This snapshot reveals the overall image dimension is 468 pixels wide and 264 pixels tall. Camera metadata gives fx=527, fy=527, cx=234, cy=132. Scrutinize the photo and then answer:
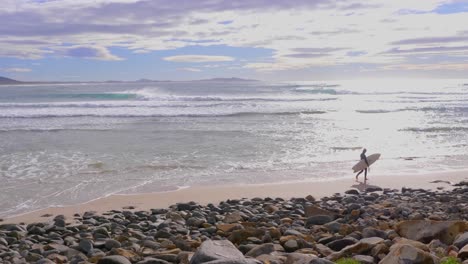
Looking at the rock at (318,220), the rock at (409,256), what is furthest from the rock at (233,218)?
the rock at (409,256)

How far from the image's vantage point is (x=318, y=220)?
27.0 feet

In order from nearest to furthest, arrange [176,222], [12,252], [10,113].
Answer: [12,252], [176,222], [10,113]

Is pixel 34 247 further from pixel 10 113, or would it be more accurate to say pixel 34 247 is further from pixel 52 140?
pixel 10 113

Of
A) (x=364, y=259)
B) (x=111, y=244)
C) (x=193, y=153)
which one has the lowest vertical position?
(x=111, y=244)

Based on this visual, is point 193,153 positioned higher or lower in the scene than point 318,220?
higher

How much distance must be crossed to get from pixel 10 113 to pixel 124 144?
19924mm

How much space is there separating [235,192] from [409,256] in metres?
7.06

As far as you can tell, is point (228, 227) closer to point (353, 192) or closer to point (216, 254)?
point (216, 254)

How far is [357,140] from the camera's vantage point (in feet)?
67.8

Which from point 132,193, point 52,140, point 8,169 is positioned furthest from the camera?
point 52,140

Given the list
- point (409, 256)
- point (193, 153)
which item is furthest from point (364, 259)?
point (193, 153)

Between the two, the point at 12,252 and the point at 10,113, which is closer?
the point at 12,252

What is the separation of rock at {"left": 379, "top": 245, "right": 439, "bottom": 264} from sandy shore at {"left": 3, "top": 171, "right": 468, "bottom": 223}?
6144 millimetres

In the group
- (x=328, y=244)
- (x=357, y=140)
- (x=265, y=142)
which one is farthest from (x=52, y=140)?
(x=328, y=244)
